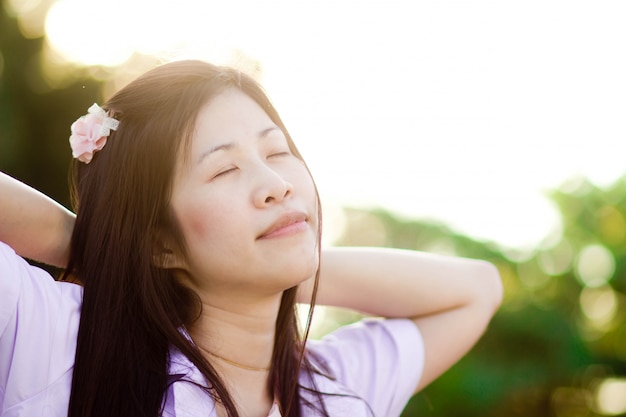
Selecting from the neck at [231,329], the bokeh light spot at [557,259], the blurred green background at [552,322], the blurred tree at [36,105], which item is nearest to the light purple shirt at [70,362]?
the neck at [231,329]

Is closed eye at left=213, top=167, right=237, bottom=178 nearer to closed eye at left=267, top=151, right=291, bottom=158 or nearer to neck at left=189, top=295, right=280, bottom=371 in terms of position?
closed eye at left=267, top=151, right=291, bottom=158

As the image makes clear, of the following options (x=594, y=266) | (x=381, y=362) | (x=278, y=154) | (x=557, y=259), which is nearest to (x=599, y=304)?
(x=594, y=266)

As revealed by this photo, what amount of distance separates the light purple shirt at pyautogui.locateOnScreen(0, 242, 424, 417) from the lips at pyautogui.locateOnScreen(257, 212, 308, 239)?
376mm

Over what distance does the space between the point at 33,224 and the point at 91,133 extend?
283mm

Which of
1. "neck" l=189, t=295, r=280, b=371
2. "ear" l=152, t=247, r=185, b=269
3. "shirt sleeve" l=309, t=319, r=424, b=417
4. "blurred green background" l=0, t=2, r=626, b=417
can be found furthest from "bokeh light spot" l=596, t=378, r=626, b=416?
"ear" l=152, t=247, r=185, b=269

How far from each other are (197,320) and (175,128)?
0.50 metres

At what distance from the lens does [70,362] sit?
1.75 metres

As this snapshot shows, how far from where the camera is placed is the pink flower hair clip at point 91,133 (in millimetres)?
1984

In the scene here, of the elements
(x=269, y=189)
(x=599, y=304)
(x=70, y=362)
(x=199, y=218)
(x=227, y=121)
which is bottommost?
(x=599, y=304)

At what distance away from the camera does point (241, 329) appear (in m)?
2.06

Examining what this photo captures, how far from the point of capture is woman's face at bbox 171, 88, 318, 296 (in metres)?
1.87

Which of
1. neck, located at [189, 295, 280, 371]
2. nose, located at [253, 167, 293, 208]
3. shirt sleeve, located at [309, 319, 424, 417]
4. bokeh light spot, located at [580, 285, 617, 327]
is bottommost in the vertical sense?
bokeh light spot, located at [580, 285, 617, 327]

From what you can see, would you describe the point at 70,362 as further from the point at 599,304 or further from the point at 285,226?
the point at 599,304

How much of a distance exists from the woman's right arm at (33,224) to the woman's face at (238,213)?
0.94ft
